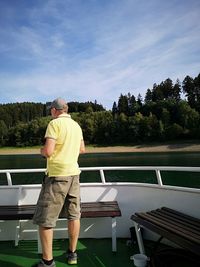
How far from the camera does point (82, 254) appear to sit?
437cm

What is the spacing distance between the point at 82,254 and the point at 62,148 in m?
1.64

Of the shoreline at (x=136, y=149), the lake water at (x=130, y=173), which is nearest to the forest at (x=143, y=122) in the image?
the shoreline at (x=136, y=149)

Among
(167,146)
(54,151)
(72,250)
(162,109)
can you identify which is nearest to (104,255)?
(72,250)

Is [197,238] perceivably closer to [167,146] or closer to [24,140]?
[167,146]

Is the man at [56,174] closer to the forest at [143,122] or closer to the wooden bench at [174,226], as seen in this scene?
Answer: the wooden bench at [174,226]

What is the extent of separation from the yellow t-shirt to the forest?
82.6m

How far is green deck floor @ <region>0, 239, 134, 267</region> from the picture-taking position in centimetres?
404

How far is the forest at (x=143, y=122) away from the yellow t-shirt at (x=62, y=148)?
82.6 metres

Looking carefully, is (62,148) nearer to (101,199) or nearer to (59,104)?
(59,104)

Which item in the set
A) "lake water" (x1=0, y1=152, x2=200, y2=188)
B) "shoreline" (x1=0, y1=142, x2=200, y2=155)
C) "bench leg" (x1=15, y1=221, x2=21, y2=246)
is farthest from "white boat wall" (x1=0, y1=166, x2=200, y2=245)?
"shoreline" (x1=0, y1=142, x2=200, y2=155)

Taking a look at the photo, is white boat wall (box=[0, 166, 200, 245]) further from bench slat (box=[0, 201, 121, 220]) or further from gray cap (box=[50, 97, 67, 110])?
gray cap (box=[50, 97, 67, 110])

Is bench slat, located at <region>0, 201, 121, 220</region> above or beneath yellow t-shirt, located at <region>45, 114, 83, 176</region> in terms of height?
beneath

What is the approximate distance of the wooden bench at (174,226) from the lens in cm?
321

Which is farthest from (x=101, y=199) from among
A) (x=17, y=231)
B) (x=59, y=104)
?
(x=59, y=104)
